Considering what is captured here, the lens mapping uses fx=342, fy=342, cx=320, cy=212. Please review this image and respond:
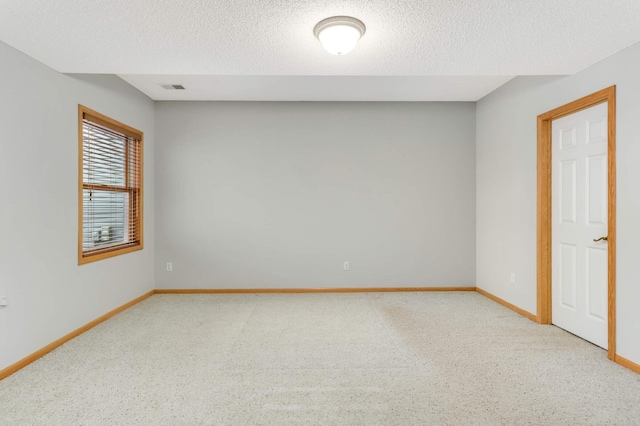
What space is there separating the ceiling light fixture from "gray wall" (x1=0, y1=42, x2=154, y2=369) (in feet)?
7.38

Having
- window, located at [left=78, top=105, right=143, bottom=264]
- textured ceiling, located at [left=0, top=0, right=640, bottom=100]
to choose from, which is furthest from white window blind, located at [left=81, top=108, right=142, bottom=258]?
textured ceiling, located at [left=0, top=0, right=640, bottom=100]

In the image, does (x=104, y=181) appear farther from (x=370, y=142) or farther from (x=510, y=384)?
(x=510, y=384)

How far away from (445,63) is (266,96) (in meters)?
2.34

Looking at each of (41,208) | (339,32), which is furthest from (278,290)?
(339,32)

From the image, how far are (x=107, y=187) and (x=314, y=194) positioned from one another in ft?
8.07

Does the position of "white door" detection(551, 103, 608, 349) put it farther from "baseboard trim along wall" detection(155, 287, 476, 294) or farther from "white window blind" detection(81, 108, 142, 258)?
"white window blind" detection(81, 108, 142, 258)

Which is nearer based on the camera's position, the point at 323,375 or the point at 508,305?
the point at 323,375

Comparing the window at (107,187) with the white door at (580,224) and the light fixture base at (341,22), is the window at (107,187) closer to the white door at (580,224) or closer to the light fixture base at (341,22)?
the light fixture base at (341,22)

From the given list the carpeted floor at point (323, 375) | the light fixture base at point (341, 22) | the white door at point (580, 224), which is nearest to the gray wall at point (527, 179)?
the white door at point (580, 224)

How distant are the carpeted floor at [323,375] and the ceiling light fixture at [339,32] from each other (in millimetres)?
2238

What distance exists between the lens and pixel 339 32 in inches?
84.9

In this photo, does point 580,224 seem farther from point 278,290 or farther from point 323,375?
point 278,290

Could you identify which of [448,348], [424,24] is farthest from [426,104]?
[448,348]

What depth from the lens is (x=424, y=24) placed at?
218cm
